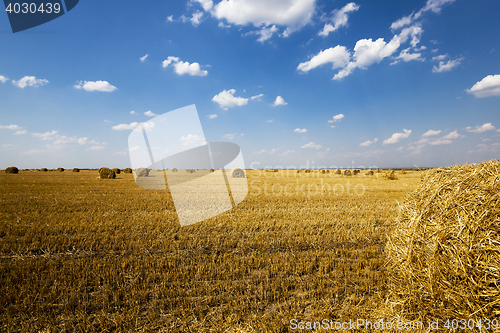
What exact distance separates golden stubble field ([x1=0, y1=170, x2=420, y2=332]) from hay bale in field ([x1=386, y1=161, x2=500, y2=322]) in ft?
2.76

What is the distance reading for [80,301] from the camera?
361cm

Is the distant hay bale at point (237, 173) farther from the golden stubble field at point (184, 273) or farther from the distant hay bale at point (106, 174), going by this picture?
the golden stubble field at point (184, 273)

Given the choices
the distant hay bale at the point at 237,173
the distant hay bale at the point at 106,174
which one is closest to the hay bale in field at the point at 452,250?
the distant hay bale at the point at 237,173

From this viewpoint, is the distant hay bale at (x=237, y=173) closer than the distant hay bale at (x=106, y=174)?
No

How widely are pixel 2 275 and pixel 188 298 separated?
3816mm

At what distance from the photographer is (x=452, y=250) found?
282 centimetres
